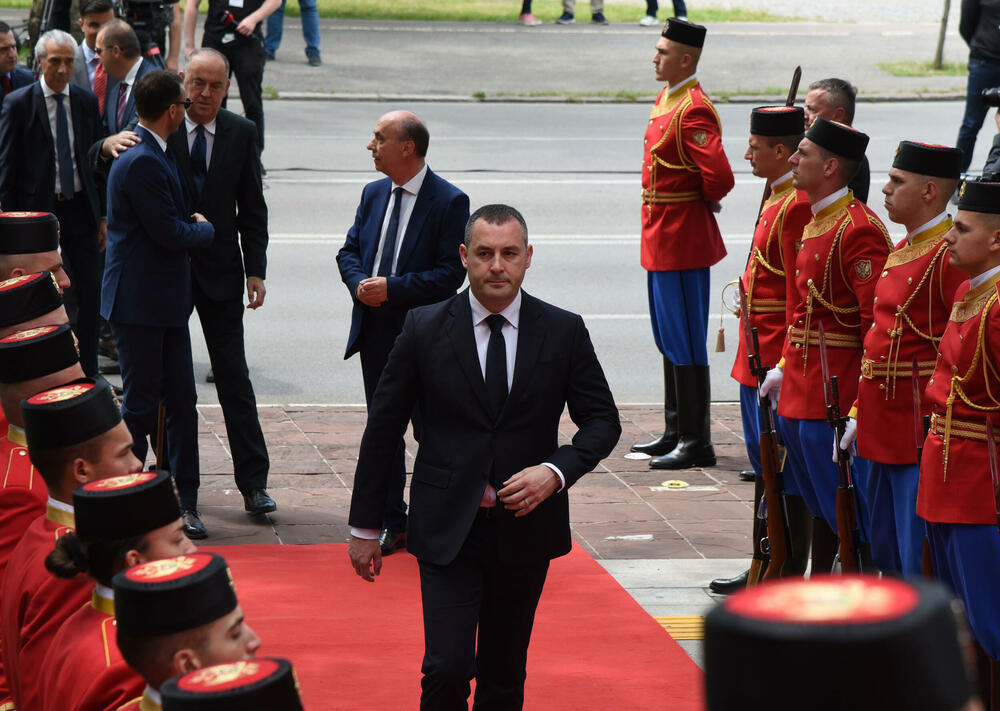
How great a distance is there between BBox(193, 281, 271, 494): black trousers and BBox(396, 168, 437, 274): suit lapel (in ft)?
3.29

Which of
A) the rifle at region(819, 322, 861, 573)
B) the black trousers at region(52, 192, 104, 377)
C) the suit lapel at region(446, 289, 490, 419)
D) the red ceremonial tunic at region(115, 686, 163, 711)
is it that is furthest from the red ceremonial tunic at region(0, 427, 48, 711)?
the black trousers at region(52, 192, 104, 377)

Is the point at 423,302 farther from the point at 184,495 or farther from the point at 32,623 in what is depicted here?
the point at 32,623

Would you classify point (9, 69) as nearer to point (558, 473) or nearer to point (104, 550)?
point (558, 473)

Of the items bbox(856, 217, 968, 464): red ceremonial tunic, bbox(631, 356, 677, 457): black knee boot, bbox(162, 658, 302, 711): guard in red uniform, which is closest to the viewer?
bbox(162, 658, 302, 711): guard in red uniform

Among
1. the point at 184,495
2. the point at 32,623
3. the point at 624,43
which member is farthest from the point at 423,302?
the point at 624,43

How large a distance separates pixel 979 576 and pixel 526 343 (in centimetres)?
167

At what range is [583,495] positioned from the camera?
26.7ft

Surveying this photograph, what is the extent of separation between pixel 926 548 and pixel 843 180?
63.6 inches

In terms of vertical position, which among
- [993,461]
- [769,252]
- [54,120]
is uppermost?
[54,120]

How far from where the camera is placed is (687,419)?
8.66 m

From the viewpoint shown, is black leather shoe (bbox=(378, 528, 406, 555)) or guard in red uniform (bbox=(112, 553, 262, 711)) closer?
guard in red uniform (bbox=(112, 553, 262, 711))

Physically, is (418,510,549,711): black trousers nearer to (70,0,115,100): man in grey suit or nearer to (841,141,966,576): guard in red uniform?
(841,141,966,576): guard in red uniform

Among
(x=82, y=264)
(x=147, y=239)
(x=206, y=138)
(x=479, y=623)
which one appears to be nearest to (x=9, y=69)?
(x=82, y=264)

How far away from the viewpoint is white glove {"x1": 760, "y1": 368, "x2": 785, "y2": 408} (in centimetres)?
629
